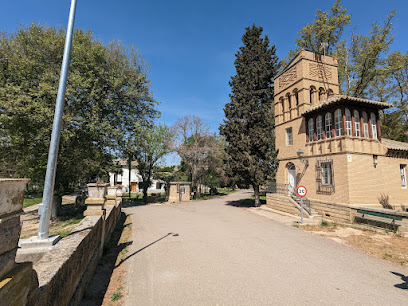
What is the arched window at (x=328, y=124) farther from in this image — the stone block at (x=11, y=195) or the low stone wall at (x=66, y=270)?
the stone block at (x=11, y=195)

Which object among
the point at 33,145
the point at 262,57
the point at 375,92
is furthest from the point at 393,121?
the point at 33,145

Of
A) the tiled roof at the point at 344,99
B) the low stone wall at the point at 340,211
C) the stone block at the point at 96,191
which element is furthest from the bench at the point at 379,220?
the stone block at the point at 96,191

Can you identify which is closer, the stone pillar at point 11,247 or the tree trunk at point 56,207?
the stone pillar at point 11,247

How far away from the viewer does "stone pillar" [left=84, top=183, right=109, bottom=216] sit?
23.8 ft

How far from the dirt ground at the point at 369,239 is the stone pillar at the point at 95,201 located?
9543mm

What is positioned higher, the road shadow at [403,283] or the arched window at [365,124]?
the arched window at [365,124]

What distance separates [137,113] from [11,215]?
17.2 metres

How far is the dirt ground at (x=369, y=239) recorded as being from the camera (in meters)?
7.08

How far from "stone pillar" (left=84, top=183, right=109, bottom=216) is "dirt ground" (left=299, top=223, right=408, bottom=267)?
9.54 metres

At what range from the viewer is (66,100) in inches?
542

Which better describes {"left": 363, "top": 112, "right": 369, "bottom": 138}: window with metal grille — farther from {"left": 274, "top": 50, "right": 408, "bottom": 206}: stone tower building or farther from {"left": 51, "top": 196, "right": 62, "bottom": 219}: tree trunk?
{"left": 51, "top": 196, "right": 62, "bottom": 219}: tree trunk

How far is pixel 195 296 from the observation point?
14.5ft

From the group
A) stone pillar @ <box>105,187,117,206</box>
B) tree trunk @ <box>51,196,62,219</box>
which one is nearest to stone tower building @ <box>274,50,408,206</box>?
stone pillar @ <box>105,187,117,206</box>

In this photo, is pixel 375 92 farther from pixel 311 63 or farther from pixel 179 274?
pixel 179 274
